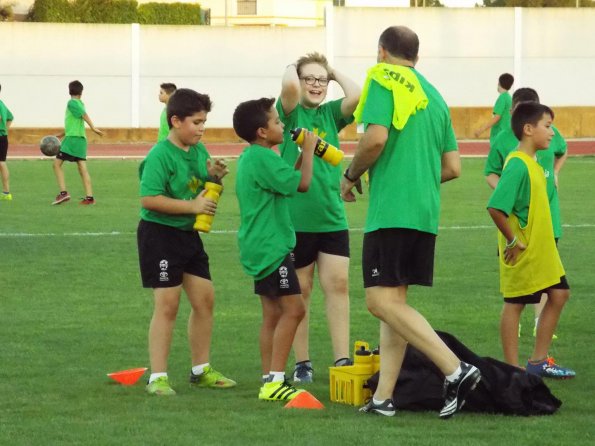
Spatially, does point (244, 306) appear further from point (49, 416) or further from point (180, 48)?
point (180, 48)

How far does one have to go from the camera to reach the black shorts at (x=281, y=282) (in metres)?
8.03

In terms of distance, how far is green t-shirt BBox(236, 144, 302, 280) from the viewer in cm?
795

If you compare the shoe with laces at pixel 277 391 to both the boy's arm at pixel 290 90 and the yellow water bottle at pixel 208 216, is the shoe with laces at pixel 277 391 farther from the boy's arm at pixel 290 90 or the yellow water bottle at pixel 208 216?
the boy's arm at pixel 290 90

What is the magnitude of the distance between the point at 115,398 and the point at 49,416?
61cm

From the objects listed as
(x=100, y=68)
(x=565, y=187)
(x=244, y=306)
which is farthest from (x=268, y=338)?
(x=100, y=68)

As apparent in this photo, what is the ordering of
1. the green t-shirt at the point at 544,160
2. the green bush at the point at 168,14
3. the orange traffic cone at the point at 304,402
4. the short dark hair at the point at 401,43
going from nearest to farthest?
1. the short dark hair at the point at 401,43
2. the orange traffic cone at the point at 304,402
3. the green t-shirt at the point at 544,160
4. the green bush at the point at 168,14

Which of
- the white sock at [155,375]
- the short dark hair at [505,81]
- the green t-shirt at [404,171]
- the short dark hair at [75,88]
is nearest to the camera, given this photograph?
the green t-shirt at [404,171]

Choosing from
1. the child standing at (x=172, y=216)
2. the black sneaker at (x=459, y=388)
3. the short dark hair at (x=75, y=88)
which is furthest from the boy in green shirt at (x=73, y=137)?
the black sneaker at (x=459, y=388)

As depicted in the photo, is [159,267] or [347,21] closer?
[159,267]

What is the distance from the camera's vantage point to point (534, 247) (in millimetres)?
8469

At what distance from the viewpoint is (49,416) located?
756cm

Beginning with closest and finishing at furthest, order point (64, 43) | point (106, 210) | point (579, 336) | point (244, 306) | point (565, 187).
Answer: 1. point (579, 336)
2. point (244, 306)
3. point (106, 210)
4. point (565, 187)
5. point (64, 43)

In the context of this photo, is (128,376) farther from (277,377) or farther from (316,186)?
(316,186)

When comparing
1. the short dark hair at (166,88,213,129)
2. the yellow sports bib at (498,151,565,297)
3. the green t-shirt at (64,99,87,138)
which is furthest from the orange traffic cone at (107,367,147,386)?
the green t-shirt at (64,99,87,138)
